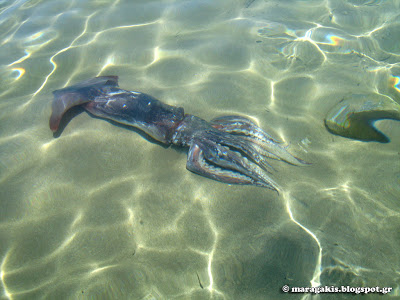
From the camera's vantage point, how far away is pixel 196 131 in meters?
3.54

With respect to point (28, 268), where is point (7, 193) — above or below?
above

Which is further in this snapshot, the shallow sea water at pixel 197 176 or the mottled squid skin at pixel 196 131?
the mottled squid skin at pixel 196 131

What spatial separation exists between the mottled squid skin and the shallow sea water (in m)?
0.18

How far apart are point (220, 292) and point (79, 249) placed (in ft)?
5.41

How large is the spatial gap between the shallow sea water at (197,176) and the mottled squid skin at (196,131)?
0.58ft

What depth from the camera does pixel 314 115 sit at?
4164 millimetres

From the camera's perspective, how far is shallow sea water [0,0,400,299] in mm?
2531

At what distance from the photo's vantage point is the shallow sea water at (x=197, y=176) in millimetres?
2531

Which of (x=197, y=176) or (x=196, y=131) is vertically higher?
(x=196, y=131)

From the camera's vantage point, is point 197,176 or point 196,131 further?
point 196,131

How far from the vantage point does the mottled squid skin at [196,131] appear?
3.19m

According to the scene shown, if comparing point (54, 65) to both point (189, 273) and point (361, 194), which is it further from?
point (361, 194)

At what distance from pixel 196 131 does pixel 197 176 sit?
2.21ft

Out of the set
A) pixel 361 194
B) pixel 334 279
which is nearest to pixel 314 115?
pixel 361 194
